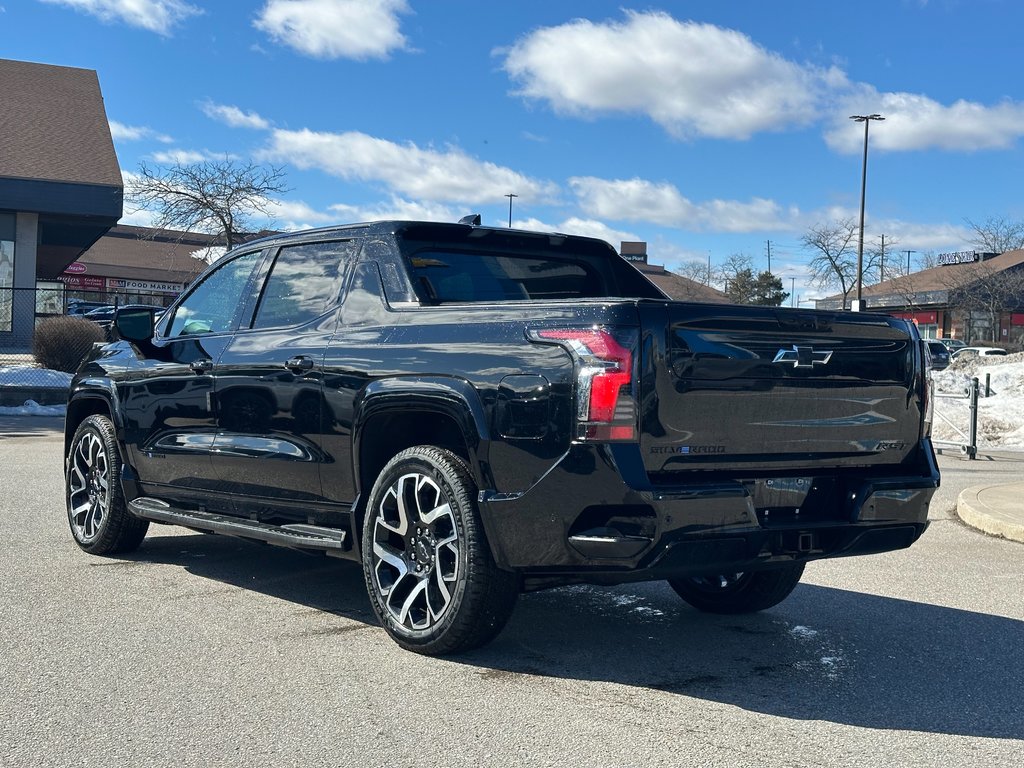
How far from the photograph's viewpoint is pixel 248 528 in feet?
19.1

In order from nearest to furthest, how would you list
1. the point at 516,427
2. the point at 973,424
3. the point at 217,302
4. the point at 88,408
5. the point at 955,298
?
the point at 516,427, the point at 217,302, the point at 88,408, the point at 973,424, the point at 955,298

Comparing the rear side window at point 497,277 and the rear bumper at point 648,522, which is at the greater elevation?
the rear side window at point 497,277

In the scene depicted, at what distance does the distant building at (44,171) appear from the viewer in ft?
105

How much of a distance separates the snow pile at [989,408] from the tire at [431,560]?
1431cm

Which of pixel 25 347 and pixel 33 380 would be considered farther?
pixel 25 347

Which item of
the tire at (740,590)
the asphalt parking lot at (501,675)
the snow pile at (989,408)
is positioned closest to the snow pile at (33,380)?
the asphalt parking lot at (501,675)

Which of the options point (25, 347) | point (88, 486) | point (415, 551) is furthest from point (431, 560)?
point (25, 347)

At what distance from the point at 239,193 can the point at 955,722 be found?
105 ft

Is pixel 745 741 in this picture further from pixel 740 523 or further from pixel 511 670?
pixel 511 670

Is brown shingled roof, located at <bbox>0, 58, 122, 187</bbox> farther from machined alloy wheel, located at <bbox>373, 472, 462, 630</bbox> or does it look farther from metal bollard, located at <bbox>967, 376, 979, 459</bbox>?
machined alloy wheel, located at <bbox>373, 472, 462, 630</bbox>

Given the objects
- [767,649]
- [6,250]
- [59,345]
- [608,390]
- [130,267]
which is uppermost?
[130,267]

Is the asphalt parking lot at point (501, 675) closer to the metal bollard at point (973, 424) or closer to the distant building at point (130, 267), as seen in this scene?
the metal bollard at point (973, 424)

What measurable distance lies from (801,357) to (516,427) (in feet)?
4.01

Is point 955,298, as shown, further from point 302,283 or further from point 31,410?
point 302,283
